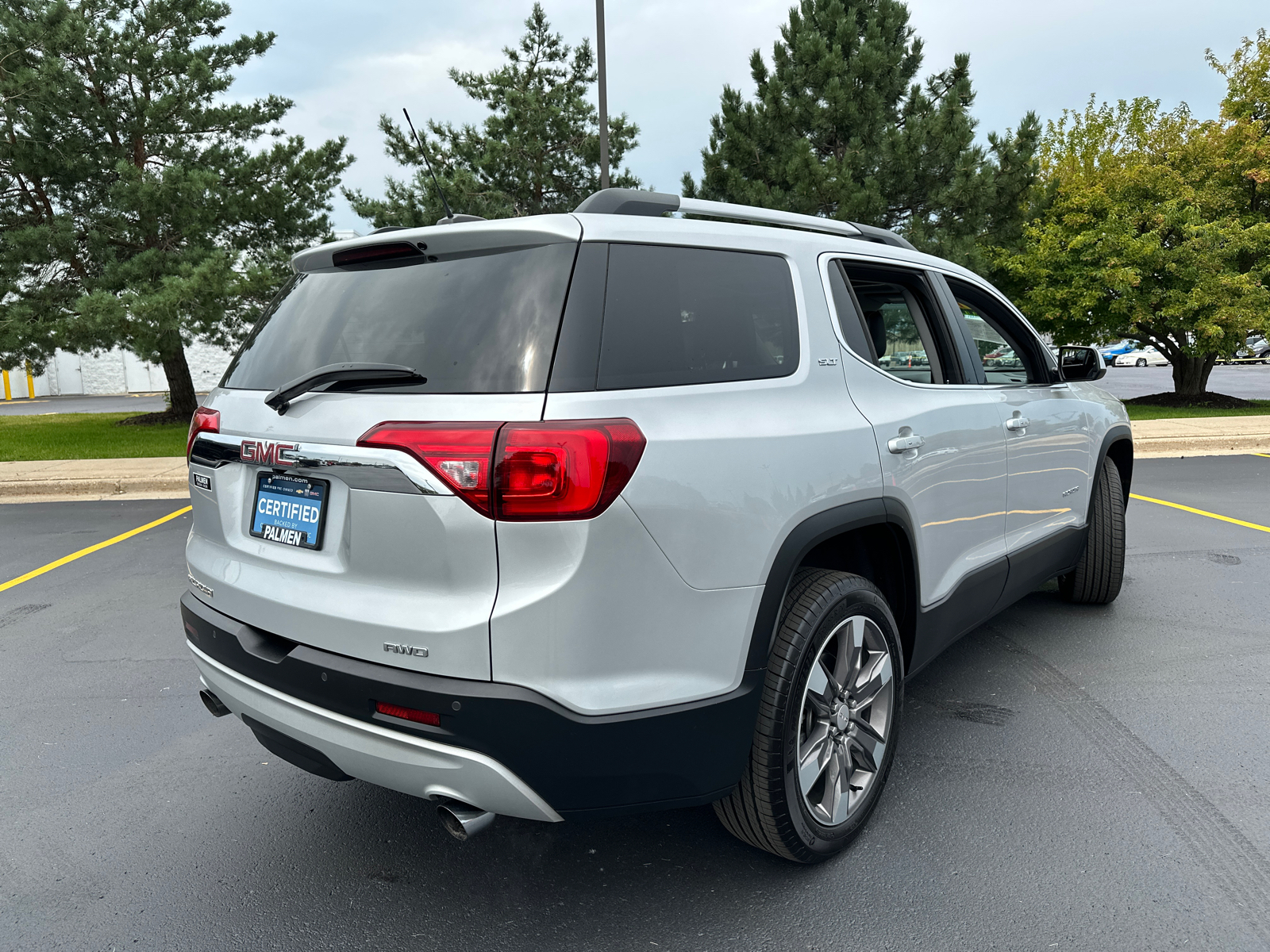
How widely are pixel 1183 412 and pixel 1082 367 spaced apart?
46.8 ft

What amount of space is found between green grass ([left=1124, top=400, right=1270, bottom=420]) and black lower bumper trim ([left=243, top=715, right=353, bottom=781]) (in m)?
15.4

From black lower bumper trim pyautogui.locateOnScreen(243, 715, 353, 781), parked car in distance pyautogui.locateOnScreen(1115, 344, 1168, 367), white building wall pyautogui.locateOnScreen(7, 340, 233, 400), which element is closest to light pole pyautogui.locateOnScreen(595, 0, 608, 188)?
black lower bumper trim pyautogui.locateOnScreen(243, 715, 353, 781)

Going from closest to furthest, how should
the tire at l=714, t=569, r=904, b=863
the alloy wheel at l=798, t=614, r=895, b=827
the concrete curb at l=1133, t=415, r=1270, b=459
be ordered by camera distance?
the tire at l=714, t=569, r=904, b=863
the alloy wheel at l=798, t=614, r=895, b=827
the concrete curb at l=1133, t=415, r=1270, b=459

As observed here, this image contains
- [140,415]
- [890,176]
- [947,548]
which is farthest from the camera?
[140,415]

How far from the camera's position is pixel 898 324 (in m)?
3.42

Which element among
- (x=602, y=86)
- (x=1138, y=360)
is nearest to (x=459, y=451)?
(x=602, y=86)

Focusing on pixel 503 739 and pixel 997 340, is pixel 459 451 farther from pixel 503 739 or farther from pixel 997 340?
pixel 997 340

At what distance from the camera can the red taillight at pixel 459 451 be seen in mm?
1968

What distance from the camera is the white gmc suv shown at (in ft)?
6.51

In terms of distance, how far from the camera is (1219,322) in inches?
630

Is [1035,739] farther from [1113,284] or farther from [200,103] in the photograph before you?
[200,103]

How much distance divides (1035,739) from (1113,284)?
48.2 ft

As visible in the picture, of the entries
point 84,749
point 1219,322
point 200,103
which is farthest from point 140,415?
point 1219,322

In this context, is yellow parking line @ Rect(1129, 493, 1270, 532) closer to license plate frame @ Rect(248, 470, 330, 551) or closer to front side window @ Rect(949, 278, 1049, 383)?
front side window @ Rect(949, 278, 1049, 383)
